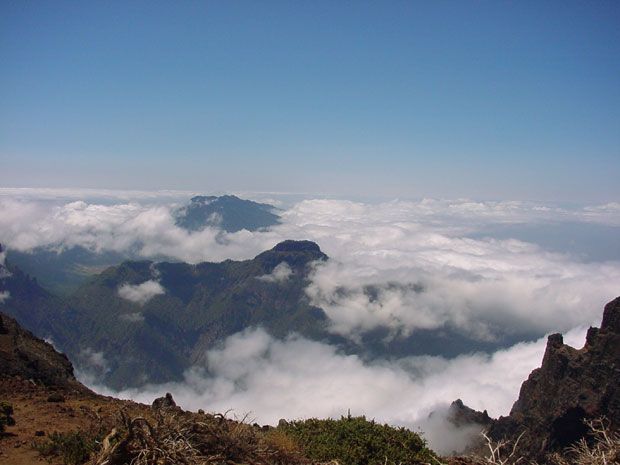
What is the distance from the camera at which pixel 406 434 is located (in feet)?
53.0

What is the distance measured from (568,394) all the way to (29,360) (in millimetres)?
94375

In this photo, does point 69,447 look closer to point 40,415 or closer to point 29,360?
point 40,415

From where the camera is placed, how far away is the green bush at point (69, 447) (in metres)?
11.5

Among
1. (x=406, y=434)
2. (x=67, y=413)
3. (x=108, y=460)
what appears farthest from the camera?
(x=67, y=413)

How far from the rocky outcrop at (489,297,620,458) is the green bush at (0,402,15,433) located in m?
81.9

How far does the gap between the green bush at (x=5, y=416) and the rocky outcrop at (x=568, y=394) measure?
81.9 meters

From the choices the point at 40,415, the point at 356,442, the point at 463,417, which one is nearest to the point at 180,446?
the point at 356,442

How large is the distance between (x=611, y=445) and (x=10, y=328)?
1482 inches

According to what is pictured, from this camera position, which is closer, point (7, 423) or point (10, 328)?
point (7, 423)

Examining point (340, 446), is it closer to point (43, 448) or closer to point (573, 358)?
point (43, 448)

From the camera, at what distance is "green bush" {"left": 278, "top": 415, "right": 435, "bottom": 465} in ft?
44.4

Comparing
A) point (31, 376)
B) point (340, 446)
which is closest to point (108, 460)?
point (340, 446)

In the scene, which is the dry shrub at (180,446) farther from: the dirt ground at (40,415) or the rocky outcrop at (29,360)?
the rocky outcrop at (29,360)

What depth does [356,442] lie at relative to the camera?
14.6 m
